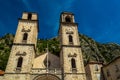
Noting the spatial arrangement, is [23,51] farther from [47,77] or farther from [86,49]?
[86,49]

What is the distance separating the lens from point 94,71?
3341cm

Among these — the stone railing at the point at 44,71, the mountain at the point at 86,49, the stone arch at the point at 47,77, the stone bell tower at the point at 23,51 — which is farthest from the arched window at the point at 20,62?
the mountain at the point at 86,49

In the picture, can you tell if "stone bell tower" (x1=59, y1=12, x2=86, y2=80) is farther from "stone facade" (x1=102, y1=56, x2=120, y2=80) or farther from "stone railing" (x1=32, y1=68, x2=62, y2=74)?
"stone facade" (x1=102, y1=56, x2=120, y2=80)

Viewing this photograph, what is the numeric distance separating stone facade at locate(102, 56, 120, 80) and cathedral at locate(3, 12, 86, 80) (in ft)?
26.2

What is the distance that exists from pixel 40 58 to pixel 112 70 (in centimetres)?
1469

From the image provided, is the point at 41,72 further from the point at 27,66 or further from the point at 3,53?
the point at 3,53

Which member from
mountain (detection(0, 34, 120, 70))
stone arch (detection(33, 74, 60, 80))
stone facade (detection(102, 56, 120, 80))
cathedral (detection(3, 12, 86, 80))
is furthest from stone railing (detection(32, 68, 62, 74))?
mountain (detection(0, 34, 120, 70))

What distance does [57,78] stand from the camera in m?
22.8

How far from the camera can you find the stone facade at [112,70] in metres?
27.9

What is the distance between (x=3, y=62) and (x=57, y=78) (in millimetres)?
34083

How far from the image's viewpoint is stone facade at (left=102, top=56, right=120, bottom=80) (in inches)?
1096

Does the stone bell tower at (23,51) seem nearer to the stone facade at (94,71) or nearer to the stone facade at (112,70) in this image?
the stone facade at (94,71)

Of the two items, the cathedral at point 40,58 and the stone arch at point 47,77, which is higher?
the cathedral at point 40,58

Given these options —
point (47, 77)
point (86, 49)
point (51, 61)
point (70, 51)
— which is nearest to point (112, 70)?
point (70, 51)
